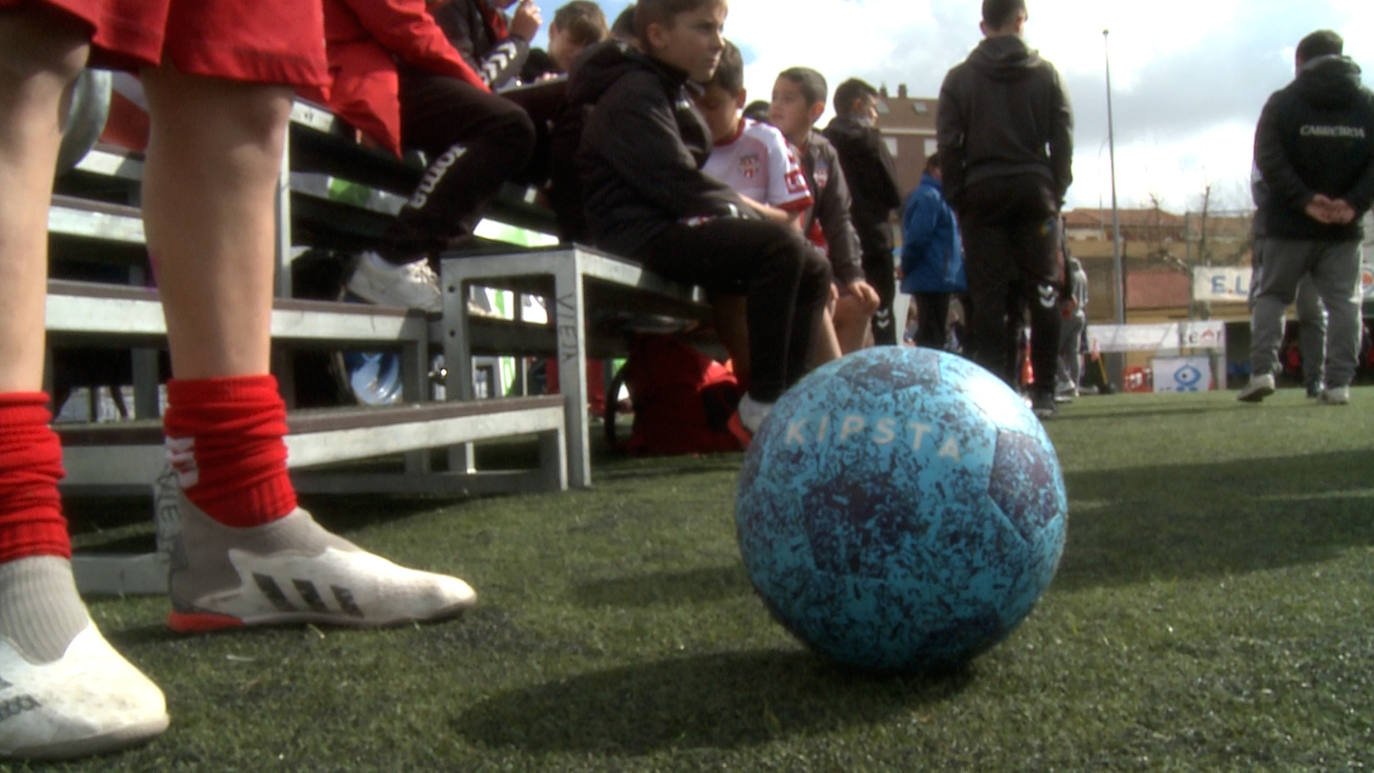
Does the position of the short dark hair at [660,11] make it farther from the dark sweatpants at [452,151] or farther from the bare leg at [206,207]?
the bare leg at [206,207]

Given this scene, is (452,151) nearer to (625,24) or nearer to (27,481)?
(625,24)

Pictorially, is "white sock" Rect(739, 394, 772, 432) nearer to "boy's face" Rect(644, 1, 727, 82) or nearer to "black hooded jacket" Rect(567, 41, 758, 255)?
"black hooded jacket" Rect(567, 41, 758, 255)

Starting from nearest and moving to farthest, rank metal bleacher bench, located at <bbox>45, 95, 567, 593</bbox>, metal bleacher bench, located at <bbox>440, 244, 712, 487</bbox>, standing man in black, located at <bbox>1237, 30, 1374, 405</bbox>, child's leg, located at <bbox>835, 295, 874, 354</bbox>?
metal bleacher bench, located at <bbox>45, 95, 567, 593</bbox>, metal bleacher bench, located at <bbox>440, 244, 712, 487</bbox>, child's leg, located at <bbox>835, 295, 874, 354</bbox>, standing man in black, located at <bbox>1237, 30, 1374, 405</bbox>

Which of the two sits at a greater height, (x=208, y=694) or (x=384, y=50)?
(x=384, y=50)

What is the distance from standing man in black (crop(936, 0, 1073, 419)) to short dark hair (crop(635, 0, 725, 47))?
2329 millimetres

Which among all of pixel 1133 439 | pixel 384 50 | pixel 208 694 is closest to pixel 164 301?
pixel 208 694

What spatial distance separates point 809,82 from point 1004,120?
0.99 metres

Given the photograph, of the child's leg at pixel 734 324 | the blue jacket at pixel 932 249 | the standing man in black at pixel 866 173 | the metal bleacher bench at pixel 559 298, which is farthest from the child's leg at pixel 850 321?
the blue jacket at pixel 932 249

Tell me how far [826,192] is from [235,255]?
4593 mm

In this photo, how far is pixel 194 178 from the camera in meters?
1.67

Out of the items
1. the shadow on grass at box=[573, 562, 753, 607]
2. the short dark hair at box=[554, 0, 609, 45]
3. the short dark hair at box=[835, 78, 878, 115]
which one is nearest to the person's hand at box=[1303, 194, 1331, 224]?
the short dark hair at box=[835, 78, 878, 115]

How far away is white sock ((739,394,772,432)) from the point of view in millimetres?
3975

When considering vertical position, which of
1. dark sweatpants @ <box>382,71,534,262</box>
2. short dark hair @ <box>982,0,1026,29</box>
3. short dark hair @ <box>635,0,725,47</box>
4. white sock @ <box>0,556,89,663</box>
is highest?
short dark hair @ <box>982,0,1026,29</box>

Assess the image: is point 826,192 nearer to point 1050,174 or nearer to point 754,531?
point 1050,174
